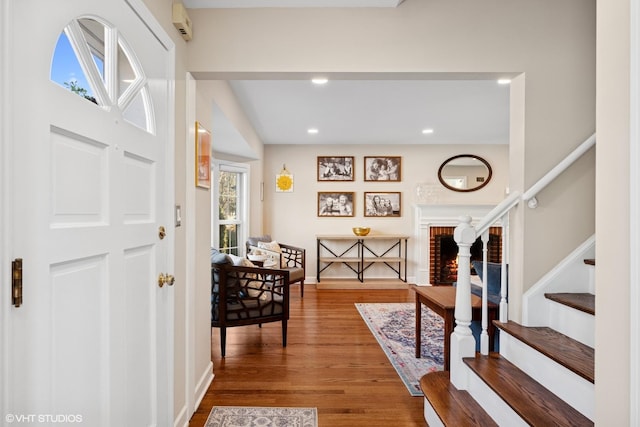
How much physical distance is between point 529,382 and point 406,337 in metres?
1.75

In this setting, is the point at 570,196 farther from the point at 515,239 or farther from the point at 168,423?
the point at 168,423

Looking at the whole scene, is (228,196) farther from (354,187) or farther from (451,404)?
(451,404)

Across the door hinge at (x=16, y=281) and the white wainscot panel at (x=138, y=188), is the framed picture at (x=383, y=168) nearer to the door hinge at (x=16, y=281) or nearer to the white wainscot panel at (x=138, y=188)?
the white wainscot panel at (x=138, y=188)

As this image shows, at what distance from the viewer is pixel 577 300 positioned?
5.98 ft

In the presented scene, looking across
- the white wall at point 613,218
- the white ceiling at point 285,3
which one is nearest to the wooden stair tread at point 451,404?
the white wall at point 613,218

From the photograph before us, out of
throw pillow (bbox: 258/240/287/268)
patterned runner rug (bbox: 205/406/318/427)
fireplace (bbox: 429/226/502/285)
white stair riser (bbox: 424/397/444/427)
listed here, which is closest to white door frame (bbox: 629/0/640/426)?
white stair riser (bbox: 424/397/444/427)

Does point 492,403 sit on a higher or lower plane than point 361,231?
lower

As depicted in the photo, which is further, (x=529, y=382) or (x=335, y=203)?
(x=335, y=203)

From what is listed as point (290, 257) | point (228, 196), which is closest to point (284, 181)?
point (228, 196)

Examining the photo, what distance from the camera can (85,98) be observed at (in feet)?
3.64

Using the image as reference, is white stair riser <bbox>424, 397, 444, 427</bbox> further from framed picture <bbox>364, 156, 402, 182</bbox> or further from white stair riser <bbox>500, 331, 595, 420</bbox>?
framed picture <bbox>364, 156, 402, 182</bbox>

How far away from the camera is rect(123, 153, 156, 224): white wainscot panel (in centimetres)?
137

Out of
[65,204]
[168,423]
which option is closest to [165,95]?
[65,204]

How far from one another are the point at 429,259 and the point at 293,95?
3.77 metres
